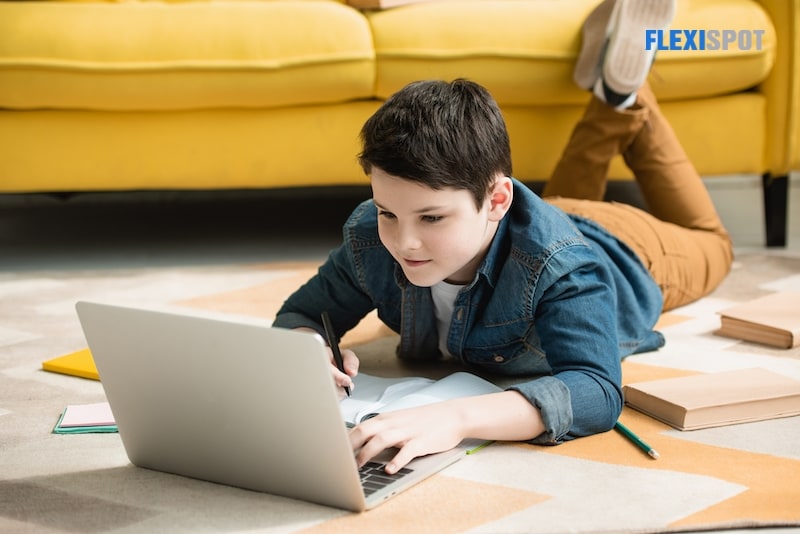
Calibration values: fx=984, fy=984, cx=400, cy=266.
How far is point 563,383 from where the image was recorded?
1098mm

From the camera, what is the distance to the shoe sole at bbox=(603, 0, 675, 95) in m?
1.93

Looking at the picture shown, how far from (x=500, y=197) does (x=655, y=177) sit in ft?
2.98

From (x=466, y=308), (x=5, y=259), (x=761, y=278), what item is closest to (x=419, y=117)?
(x=466, y=308)

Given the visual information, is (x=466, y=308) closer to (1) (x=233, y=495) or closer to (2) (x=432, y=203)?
(2) (x=432, y=203)

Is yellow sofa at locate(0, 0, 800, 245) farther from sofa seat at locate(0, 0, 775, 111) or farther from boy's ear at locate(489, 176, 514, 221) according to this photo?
boy's ear at locate(489, 176, 514, 221)

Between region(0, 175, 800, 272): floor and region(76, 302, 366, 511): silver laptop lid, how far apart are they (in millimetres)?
1238

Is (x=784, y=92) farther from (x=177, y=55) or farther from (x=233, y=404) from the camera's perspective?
(x=233, y=404)

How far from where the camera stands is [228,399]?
94cm

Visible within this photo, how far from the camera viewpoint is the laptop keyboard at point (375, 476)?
0.98 metres

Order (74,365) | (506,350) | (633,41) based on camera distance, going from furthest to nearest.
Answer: (633,41)
(74,365)
(506,350)

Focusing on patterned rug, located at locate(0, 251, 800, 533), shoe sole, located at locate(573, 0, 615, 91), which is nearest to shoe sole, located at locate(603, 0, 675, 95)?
shoe sole, located at locate(573, 0, 615, 91)

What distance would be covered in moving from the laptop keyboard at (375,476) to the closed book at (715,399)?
37 centimetres

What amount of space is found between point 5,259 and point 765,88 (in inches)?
69.6

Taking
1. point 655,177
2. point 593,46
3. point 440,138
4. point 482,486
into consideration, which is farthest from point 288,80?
point 482,486
